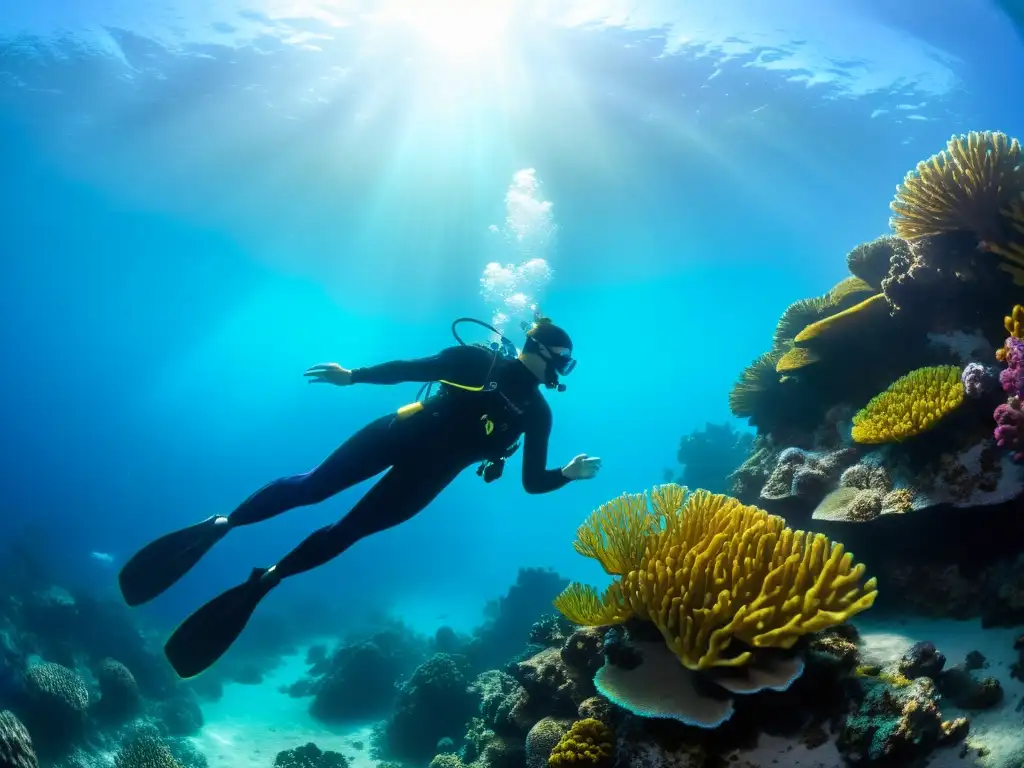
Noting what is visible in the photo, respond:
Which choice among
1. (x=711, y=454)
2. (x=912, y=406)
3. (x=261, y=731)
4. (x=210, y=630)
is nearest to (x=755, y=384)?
(x=912, y=406)

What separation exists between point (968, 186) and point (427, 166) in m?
29.1

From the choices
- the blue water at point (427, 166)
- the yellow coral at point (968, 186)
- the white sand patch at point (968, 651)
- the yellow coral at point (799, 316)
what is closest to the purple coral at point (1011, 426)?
the white sand patch at point (968, 651)

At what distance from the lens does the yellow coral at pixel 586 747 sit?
352 centimetres

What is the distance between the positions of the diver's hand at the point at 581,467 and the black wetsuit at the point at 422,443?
21 centimetres

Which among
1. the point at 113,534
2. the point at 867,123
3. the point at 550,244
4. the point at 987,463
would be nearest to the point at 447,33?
the point at 550,244

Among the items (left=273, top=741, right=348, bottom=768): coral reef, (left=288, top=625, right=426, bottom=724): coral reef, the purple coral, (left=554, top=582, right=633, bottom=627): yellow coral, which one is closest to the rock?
the purple coral

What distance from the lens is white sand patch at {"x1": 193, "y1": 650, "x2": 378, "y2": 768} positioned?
14156mm

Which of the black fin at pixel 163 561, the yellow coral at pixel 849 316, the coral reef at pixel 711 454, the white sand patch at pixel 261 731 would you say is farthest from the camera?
the coral reef at pixel 711 454

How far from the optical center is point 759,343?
56094mm

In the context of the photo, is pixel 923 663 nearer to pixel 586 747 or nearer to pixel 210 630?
pixel 586 747

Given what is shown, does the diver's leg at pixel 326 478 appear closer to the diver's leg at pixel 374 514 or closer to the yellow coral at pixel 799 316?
the diver's leg at pixel 374 514

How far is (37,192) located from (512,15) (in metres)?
35.1

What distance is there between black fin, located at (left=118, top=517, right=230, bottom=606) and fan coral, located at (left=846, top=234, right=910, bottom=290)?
9.04 m

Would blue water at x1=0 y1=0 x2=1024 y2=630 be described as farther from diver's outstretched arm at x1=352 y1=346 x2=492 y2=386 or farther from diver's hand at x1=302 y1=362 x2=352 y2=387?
diver's hand at x1=302 y1=362 x2=352 y2=387
